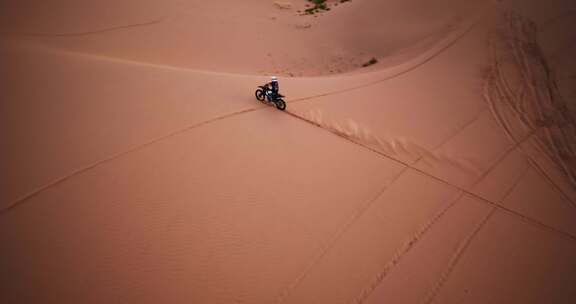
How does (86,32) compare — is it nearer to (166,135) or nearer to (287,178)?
(166,135)

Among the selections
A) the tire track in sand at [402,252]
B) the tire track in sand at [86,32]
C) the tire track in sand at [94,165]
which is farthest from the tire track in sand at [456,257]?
the tire track in sand at [86,32]

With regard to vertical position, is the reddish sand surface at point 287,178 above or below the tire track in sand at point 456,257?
above

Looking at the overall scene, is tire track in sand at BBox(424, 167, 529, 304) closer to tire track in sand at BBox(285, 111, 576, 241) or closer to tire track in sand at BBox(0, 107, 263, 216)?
tire track in sand at BBox(285, 111, 576, 241)

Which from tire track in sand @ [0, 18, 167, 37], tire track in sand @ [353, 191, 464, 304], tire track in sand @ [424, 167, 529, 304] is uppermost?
tire track in sand @ [0, 18, 167, 37]

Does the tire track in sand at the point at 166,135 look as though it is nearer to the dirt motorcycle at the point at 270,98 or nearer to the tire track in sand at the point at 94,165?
the tire track in sand at the point at 94,165

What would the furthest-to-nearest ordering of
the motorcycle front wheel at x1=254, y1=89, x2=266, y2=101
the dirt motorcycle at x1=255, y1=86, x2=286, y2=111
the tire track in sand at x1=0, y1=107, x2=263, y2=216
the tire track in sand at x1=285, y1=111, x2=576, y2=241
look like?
the motorcycle front wheel at x1=254, y1=89, x2=266, y2=101
the dirt motorcycle at x1=255, y1=86, x2=286, y2=111
the tire track in sand at x1=285, y1=111, x2=576, y2=241
the tire track in sand at x1=0, y1=107, x2=263, y2=216

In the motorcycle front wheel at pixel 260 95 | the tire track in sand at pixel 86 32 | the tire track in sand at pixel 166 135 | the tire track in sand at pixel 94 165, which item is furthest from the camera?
the tire track in sand at pixel 86 32

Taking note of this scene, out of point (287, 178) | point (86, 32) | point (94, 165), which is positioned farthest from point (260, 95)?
point (86, 32)

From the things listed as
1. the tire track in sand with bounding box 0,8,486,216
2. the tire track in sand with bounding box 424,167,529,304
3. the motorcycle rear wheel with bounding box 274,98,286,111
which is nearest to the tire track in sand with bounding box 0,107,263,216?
the tire track in sand with bounding box 0,8,486,216

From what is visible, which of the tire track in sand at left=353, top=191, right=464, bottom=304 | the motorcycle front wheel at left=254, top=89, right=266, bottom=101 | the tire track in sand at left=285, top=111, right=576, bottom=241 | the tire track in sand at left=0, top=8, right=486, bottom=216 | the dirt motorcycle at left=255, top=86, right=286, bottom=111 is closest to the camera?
the tire track in sand at left=353, top=191, right=464, bottom=304
